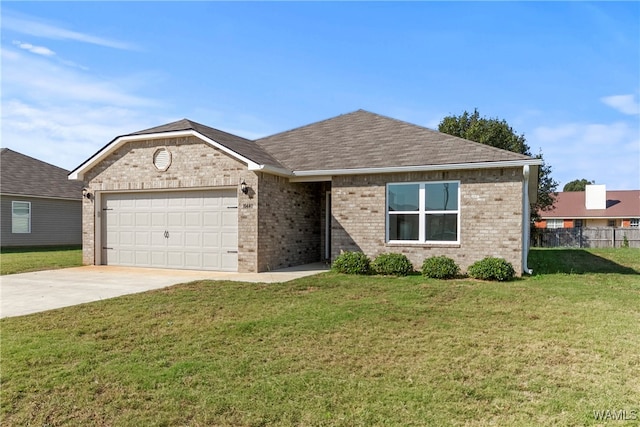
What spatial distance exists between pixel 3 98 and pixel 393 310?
10908 millimetres

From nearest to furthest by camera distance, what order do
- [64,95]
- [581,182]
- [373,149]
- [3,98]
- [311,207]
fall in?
[3,98], [64,95], [373,149], [311,207], [581,182]

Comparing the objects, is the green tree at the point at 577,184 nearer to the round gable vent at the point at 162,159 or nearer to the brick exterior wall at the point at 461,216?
the brick exterior wall at the point at 461,216

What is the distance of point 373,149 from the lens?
13602mm

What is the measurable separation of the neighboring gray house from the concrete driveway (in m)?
11.3

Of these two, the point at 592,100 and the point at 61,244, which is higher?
the point at 592,100

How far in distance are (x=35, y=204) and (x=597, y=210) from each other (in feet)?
143

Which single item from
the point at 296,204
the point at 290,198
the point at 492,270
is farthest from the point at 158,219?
the point at 492,270

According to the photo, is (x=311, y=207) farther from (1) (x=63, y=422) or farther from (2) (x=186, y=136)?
(1) (x=63, y=422)

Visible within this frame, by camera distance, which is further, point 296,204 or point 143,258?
point 296,204

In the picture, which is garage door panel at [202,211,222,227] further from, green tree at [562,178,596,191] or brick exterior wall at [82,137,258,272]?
green tree at [562,178,596,191]

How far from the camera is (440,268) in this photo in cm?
1088

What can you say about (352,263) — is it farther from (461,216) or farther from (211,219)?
(211,219)

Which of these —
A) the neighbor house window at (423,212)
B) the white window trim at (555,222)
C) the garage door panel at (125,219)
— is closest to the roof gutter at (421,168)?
the neighbor house window at (423,212)

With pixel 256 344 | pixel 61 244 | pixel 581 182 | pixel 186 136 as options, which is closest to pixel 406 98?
pixel 186 136
